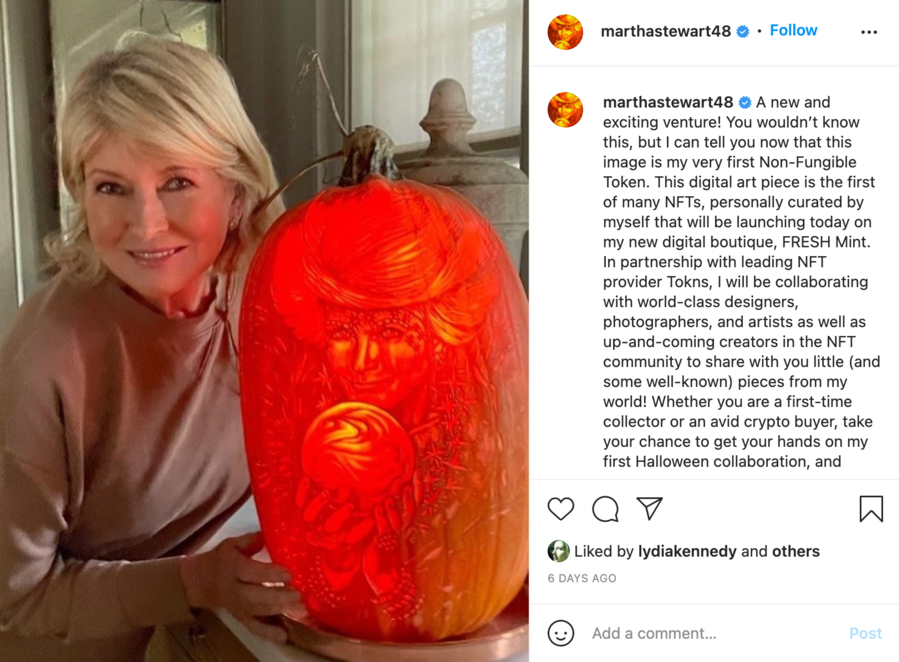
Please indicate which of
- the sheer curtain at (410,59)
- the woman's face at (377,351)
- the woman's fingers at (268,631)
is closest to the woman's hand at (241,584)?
the woman's fingers at (268,631)

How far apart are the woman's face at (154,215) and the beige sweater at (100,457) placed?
2 cm

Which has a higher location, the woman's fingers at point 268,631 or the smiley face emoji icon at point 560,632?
the smiley face emoji icon at point 560,632

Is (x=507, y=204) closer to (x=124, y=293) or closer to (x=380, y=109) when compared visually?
(x=380, y=109)

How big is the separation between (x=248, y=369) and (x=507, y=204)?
18cm

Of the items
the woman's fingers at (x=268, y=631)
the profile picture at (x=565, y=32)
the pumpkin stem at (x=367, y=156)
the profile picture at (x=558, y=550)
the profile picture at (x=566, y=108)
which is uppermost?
the profile picture at (x=565, y=32)

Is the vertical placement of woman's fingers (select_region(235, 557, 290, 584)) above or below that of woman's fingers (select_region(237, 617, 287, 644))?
above

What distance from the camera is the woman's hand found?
1.41ft

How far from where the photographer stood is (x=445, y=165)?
1.44 feet

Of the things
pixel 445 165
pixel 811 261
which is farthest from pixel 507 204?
pixel 811 261

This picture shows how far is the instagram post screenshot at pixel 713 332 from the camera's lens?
1.23 feet

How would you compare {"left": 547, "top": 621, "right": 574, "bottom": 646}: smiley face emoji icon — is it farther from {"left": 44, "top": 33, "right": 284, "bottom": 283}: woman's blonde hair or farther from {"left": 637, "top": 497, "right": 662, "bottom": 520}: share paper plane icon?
{"left": 44, "top": 33, "right": 284, "bottom": 283}: woman's blonde hair

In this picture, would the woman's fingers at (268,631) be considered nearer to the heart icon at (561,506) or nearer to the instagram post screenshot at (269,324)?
the instagram post screenshot at (269,324)

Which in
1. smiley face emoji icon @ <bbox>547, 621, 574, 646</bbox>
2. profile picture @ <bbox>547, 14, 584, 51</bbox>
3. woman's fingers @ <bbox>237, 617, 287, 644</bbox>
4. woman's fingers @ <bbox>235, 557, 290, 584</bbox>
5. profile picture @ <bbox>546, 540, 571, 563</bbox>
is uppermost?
profile picture @ <bbox>547, 14, 584, 51</bbox>

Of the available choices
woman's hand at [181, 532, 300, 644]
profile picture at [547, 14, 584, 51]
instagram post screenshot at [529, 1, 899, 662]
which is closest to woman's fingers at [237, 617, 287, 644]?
woman's hand at [181, 532, 300, 644]
